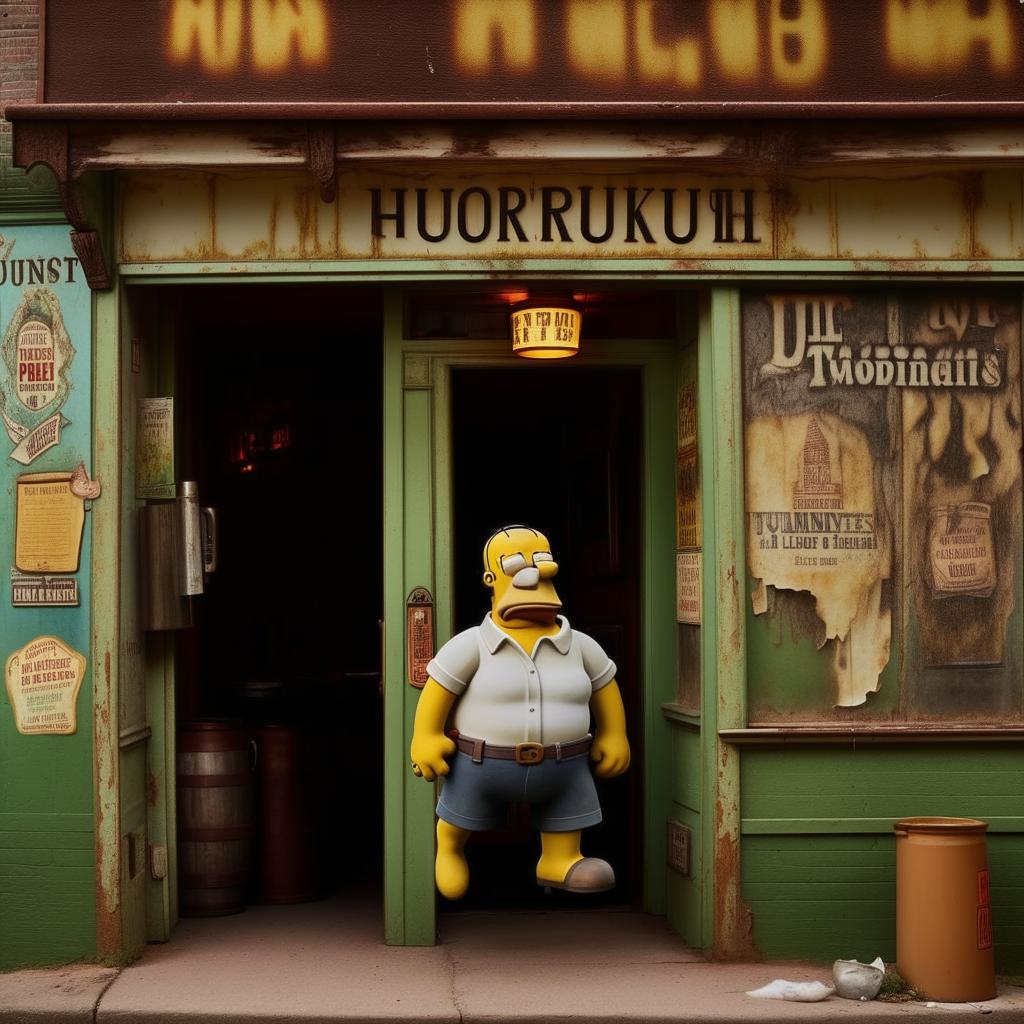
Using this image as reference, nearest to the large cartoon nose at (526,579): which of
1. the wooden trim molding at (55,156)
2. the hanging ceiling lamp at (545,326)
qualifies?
the hanging ceiling lamp at (545,326)

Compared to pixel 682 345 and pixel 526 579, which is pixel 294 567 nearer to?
pixel 682 345

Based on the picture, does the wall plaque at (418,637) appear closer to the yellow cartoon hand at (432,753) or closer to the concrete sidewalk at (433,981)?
the yellow cartoon hand at (432,753)

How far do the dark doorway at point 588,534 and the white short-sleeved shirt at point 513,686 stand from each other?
1.24 metres

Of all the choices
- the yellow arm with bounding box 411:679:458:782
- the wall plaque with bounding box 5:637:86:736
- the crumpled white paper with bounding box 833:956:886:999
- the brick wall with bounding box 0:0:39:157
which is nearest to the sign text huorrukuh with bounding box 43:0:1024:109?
the brick wall with bounding box 0:0:39:157

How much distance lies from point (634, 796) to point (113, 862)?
2.79 meters

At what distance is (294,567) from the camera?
34.7ft

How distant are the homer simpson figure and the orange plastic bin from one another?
1.30 metres

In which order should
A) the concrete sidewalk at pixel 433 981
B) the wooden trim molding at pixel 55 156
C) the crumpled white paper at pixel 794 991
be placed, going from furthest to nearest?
the wooden trim molding at pixel 55 156, the crumpled white paper at pixel 794 991, the concrete sidewalk at pixel 433 981

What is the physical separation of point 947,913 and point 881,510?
184 cm

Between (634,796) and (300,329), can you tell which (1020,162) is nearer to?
(634,796)

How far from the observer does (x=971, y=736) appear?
6.84 meters

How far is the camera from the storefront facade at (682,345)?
662cm

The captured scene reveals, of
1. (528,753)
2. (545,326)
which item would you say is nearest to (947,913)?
(528,753)

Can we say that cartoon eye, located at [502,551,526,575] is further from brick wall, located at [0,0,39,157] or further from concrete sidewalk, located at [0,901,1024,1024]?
brick wall, located at [0,0,39,157]
